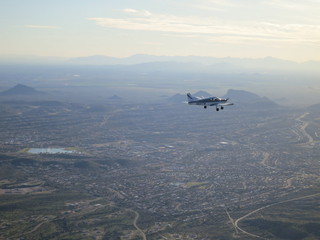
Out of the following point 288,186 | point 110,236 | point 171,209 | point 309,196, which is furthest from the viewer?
point 288,186

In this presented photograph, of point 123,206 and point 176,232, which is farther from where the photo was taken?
point 123,206

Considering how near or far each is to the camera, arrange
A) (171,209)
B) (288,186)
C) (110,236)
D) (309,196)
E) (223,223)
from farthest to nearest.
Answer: (288,186) < (309,196) < (171,209) < (223,223) < (110,236)

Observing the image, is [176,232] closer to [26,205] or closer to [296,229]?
[296,229]

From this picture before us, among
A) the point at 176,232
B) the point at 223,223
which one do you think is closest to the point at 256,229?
the point at 223,223

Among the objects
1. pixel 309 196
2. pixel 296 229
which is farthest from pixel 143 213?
pixel 309 196

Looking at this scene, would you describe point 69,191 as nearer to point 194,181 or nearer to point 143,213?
point 143,213

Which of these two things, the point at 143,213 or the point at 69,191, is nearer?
the point at 143,213

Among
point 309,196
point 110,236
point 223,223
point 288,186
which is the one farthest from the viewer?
point 288,186

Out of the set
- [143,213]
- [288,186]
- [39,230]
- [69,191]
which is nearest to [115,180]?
[69,191]
